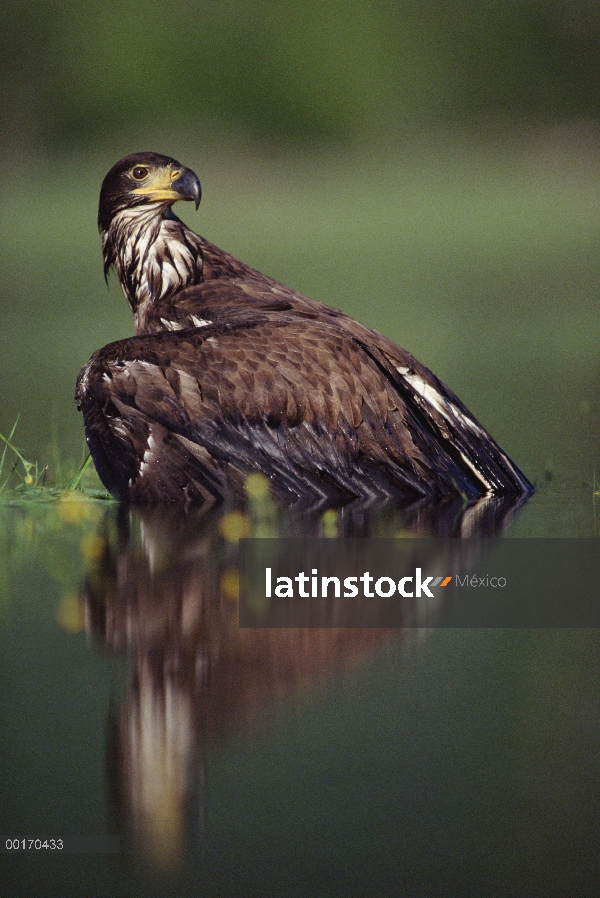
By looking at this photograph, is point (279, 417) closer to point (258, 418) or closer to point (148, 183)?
point (258, 418)

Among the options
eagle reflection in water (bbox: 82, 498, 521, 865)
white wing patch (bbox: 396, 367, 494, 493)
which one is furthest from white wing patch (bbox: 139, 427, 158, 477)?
white wing patch (bbox: 396, 367, 494, 493)

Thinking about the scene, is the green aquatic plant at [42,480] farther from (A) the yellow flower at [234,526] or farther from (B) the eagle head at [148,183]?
(B) the eagle head at [148,183]

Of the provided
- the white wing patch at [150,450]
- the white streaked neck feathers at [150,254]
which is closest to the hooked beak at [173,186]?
the white streaked neck feathers at [150,254]

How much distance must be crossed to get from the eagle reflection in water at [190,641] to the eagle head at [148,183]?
1939mm

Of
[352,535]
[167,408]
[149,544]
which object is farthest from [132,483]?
[352,535]

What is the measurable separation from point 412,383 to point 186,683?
9.60 feet

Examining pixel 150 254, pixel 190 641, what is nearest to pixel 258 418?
pixel 150 254

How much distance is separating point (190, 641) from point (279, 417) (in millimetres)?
2160

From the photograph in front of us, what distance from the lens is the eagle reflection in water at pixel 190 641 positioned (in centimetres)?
305

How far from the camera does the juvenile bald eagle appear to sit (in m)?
5.80

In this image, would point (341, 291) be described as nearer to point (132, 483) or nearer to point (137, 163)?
point (137, 163)

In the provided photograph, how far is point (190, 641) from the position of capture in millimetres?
3904

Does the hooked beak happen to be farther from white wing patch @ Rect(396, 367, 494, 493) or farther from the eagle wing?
white wing patch @ Rect(396, 367, 494, 493)

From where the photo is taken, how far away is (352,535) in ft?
17.1
